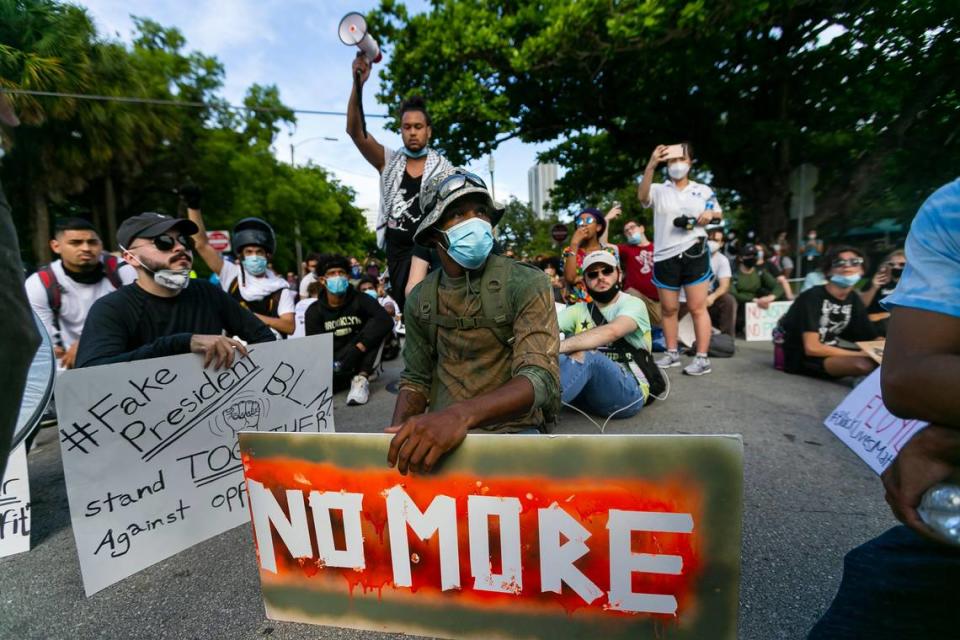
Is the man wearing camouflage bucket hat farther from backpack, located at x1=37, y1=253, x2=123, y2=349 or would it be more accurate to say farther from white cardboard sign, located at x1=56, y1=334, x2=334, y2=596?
backpack, located at x1=37, y1=253, x2=123, y2=349

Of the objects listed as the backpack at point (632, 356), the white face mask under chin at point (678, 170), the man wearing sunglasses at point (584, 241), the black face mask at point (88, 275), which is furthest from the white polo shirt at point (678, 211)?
the black face mask at point (88, 275)

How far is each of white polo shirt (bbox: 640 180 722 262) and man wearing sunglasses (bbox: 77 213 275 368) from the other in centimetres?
382

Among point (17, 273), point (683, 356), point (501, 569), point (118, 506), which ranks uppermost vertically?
point (17, 273)

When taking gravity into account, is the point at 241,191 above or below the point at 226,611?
above

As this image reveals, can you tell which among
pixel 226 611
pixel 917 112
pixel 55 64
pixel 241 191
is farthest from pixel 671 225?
pixel 241 191

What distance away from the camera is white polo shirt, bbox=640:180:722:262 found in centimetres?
456

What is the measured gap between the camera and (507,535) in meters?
1.13

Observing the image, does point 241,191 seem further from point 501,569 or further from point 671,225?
point 501,569

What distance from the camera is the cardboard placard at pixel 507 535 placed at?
1022mm

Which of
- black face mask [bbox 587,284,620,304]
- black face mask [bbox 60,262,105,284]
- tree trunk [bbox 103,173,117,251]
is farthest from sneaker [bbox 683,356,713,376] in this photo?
tree trunk [bbox 103,173,117,251]

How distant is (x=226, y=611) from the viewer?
1.71 meters

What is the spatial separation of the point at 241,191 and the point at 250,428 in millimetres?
22549

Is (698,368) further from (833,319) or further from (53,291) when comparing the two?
(53,291)

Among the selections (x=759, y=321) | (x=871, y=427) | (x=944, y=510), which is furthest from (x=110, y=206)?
(x=944, y=510)
